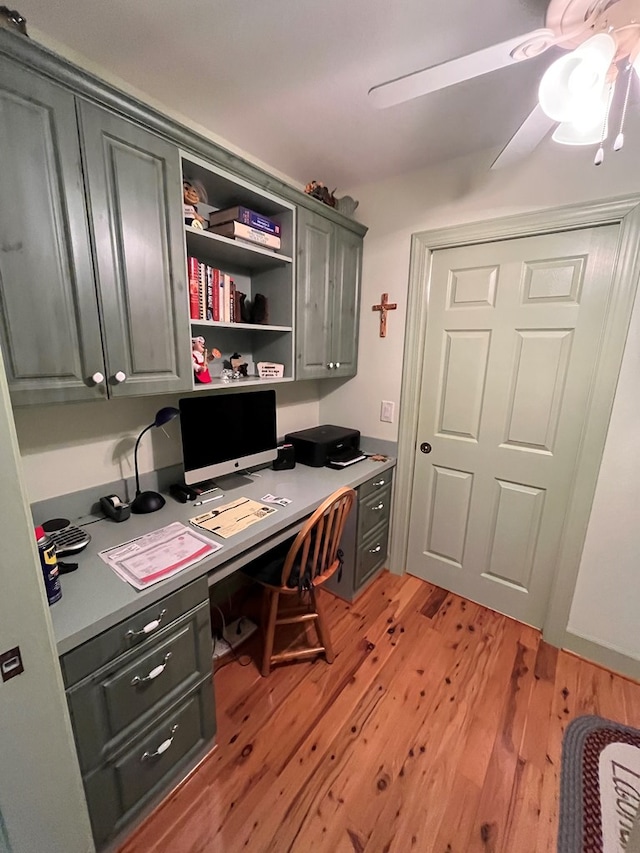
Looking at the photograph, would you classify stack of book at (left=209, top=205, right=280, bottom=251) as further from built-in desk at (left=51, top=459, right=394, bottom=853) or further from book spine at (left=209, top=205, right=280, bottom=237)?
built-in desk at (left=51, top=459, right=394, bottom=853)

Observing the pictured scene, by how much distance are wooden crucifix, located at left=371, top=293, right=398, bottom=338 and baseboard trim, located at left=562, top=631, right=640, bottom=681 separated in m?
1.90

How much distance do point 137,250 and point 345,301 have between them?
1212 mm

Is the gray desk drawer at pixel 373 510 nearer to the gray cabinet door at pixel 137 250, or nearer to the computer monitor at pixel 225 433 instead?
the computer monitor at pixel 225 433

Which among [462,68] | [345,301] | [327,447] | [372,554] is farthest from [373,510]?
[462,68]

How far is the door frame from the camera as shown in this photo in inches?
56.9

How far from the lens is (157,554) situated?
3.77 feet

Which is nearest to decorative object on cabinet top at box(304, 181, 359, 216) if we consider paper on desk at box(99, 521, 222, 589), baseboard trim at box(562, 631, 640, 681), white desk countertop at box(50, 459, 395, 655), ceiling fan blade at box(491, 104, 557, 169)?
ceiling fan blade at box(491, 104, 557, 169)

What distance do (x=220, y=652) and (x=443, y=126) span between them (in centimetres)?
264

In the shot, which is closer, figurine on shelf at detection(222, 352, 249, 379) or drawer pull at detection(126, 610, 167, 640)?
drawer pull at detection(126, 610, 167, 640)

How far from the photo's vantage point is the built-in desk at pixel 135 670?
0.90 metres

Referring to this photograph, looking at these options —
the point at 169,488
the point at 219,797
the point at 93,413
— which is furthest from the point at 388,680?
the point at 93,413

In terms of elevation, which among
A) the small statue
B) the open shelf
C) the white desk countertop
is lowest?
the white desk countertop

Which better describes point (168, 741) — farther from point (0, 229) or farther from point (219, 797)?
point (0, 229)

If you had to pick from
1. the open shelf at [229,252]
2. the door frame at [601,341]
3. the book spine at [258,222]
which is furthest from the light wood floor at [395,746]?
the book spine at [258,222]
